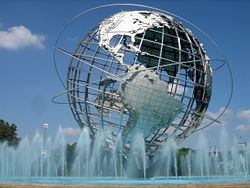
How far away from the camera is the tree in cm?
3489

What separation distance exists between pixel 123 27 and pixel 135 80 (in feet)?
8.81

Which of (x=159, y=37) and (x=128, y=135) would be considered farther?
(x=159, y=37)

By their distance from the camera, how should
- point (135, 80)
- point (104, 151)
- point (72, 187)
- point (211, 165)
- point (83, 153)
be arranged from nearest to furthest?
point (72, 187), point (135, 80), point (104, 151), point (83, 153), point (211, 165)

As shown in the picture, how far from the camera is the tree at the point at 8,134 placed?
34.9 m

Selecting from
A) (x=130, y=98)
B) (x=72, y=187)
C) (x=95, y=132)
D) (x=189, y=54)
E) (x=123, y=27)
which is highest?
(x=123, y=27)

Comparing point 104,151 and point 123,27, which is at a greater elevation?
point 123,27

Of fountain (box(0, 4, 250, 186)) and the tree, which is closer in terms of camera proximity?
fountain (box(0, 4, 250, 186))

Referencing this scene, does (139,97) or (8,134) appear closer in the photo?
(139,97)

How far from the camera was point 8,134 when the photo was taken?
3584cm

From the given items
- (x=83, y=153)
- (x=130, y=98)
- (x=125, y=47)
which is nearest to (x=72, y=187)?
(x=130, y=98)

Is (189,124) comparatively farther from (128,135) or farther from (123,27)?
(123,27)

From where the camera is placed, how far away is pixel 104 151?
16109 millimetres

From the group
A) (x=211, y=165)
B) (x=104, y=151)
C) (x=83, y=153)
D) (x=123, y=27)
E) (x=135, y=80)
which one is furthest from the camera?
(x=211, y=165)

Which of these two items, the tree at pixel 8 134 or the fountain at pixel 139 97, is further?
the tree at pixel 8 134
